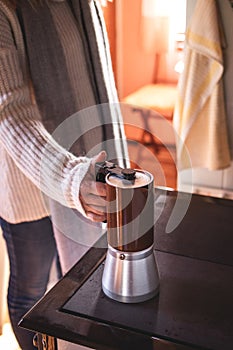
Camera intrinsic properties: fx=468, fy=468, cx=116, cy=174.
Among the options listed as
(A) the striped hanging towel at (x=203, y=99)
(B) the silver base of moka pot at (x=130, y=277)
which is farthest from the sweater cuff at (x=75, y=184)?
(A) the striped hanging towel at (x=203, y=99)

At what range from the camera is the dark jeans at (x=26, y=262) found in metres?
1.08

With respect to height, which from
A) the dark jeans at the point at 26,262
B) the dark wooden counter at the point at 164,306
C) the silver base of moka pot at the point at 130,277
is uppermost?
the silver base of moka pot at the point at 130,277

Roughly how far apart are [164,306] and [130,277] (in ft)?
0.21

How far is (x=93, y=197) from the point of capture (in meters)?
0.76

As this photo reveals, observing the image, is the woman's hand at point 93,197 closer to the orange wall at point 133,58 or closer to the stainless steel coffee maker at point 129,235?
the stainless steel coffee maker at point 129,235

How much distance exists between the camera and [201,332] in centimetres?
62

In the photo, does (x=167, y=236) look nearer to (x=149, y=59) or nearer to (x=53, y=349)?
(x=53, y=349)

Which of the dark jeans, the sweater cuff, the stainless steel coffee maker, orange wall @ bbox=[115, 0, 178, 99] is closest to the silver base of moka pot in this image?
the stainless steel coffee maker

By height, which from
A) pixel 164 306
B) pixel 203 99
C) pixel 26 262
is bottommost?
pixel 26 262

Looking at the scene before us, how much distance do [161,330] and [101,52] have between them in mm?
723

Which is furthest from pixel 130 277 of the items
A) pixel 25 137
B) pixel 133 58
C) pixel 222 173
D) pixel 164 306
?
A: pixel 133 58

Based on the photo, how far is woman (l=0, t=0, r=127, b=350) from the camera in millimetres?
862

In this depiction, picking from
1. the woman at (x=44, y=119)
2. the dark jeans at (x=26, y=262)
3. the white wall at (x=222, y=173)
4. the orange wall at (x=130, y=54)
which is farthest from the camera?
the orange wall at (x=130, y=54)

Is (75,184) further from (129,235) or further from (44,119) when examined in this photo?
(44,119)
